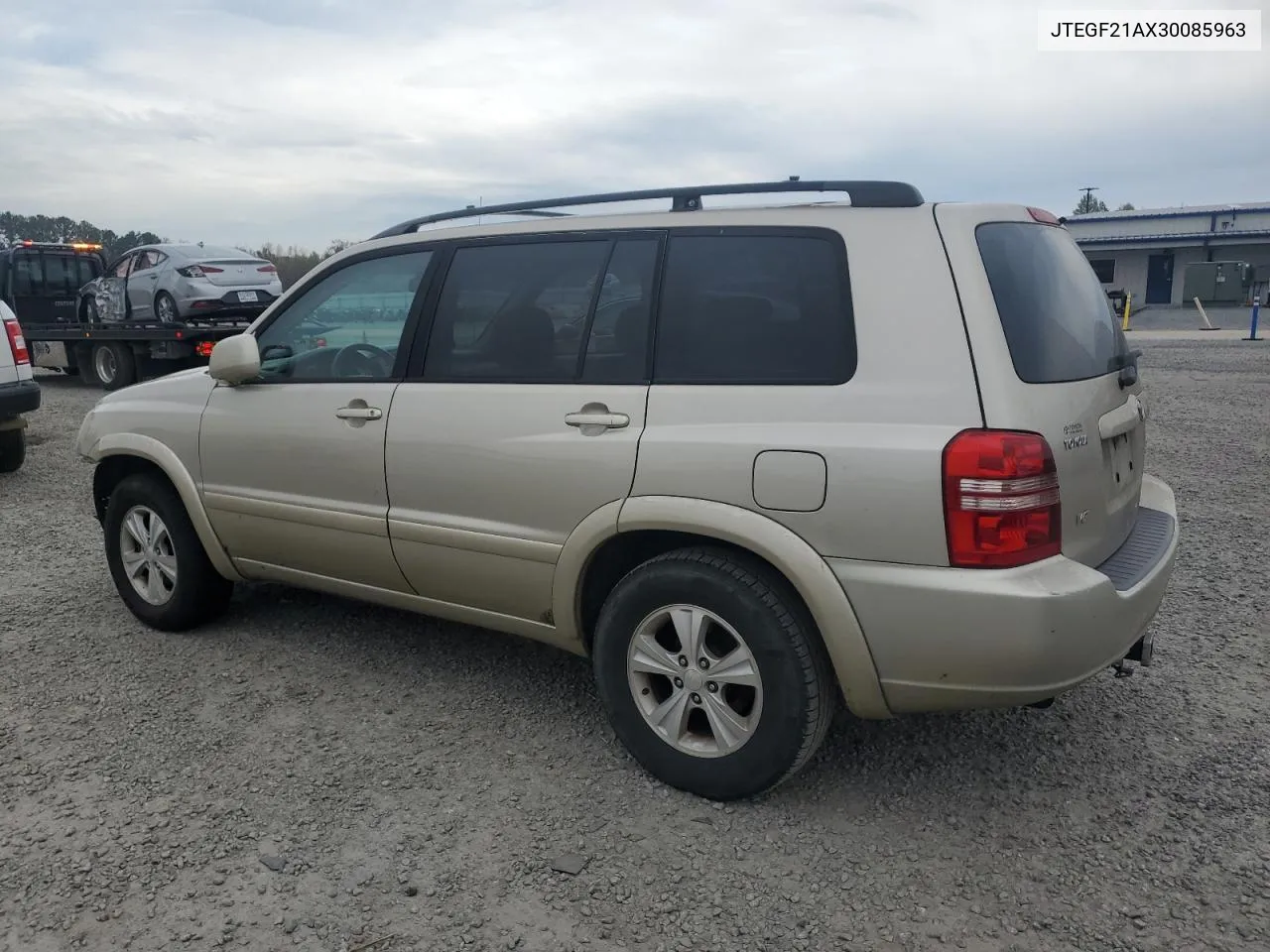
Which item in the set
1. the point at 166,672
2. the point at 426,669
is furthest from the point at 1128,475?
the point at 166,672

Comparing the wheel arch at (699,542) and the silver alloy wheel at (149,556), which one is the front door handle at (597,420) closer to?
the wheel arch at (699,542)

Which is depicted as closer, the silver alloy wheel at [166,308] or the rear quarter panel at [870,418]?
the rear quarter panel at [870,418]

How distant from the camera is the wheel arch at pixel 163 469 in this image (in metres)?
4.28

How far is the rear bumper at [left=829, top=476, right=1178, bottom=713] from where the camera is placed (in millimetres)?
2539

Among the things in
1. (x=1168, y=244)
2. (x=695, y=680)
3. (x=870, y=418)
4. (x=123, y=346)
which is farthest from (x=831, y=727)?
(x=1168, y=244)

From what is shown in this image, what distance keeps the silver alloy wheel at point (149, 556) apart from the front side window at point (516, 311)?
174 centimetres

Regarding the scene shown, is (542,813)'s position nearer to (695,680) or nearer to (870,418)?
(695,680)

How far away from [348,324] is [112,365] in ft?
46.3

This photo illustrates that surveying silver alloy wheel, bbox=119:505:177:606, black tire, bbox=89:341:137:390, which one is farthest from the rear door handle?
black tire, bbox=89:341:137:390

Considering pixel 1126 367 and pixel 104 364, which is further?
pixel 104 364

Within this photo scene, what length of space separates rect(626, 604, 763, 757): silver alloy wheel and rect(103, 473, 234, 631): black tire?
2309 mm

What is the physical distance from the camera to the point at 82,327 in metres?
15.8

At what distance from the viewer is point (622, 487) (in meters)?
3.05

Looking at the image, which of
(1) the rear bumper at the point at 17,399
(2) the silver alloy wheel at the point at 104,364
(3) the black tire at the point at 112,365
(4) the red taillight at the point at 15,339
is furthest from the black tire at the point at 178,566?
(2) the silver alloy wheel at the point at 104,364
